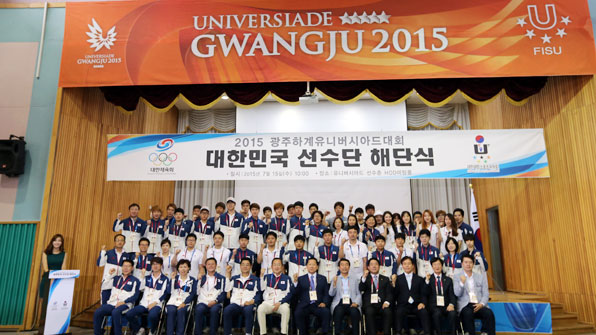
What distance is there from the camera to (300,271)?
229 inches

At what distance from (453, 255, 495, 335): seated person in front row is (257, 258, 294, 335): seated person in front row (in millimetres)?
2083

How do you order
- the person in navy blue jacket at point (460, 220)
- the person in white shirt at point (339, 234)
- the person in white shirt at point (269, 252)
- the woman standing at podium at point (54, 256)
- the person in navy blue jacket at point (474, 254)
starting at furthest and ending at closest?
the person in navy blue jacket at point (460, 220) < the person in white shirt at point (339, 234) < the person in white shirt at point (269, 252) < the woman standing at podium at point (54, 256) < the person in navy blue jacket at point (474, 254)

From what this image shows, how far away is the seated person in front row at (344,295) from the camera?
543cm

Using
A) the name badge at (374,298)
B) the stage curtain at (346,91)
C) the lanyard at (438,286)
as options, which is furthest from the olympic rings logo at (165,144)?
the lanyard at (438,286)

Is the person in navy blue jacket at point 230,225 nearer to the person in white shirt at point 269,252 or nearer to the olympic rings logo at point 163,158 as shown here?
the person in white shirt at point 269,252

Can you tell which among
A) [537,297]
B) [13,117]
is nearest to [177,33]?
[13,117]

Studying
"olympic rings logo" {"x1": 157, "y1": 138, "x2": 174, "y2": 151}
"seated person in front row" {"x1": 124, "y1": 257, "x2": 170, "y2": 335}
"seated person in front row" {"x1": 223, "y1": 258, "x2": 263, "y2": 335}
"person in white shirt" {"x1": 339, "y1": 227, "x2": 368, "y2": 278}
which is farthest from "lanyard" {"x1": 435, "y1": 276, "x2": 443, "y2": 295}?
"olympic rings logo" {"x1": 157, "y1": 138, "x2": 174, "y2": 151}

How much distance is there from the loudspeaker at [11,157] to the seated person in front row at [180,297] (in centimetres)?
271

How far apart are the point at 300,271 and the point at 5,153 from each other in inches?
172

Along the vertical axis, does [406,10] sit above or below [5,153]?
above

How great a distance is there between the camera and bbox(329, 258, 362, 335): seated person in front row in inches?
214

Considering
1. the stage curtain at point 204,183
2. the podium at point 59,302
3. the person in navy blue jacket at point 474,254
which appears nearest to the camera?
the podium at point 59,302

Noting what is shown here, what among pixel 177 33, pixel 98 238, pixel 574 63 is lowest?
pixel 98 238

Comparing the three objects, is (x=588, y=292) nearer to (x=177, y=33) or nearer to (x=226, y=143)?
(x=226, y=143)
